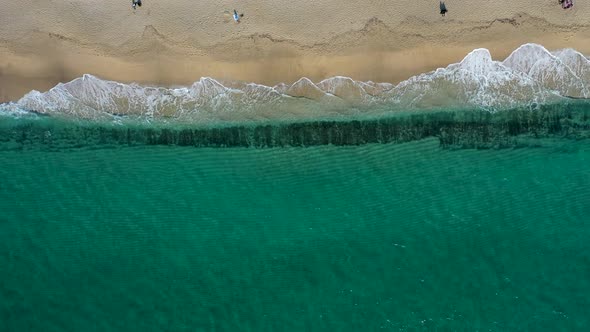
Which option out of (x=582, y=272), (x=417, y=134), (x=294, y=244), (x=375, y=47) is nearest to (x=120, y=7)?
(x=375, y=47)

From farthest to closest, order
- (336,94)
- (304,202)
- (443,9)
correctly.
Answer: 1. (304,202)
2. (336,94)
3. (443,9)

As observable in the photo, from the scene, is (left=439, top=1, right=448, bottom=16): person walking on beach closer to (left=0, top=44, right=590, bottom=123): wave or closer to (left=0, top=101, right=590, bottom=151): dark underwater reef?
(left=0, top=44, right=590, bottom=123): wave

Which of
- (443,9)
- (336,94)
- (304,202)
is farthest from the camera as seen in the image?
(304,202)

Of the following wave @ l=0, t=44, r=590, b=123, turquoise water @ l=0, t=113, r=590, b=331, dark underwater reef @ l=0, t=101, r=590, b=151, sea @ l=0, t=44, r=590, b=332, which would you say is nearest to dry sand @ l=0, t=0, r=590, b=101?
wave @ l=0, t=44, r=590, b=123

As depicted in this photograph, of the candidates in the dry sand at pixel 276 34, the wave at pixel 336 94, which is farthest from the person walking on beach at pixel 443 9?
the wave at pixel 336 94

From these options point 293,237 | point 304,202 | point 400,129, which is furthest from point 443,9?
point 293,237

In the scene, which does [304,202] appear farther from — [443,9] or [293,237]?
[443,9]
